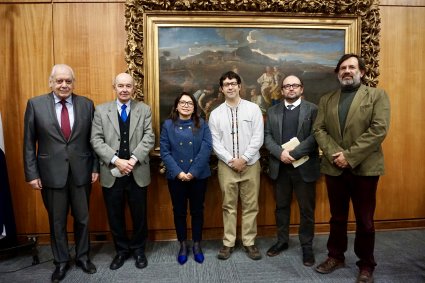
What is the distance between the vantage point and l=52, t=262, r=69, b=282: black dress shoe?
2.77 m

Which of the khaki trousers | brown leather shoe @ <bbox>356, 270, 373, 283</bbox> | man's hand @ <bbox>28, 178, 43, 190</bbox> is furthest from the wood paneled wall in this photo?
brown leather shoe @ <bbox>356, 270, 373, 283</bbox>

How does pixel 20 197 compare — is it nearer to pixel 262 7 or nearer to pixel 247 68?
pixel 247 68

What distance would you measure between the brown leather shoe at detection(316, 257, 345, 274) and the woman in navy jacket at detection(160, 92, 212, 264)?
111 cm

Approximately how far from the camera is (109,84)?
11.7 ft

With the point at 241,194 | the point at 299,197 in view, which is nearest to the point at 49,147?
the point at 241,194

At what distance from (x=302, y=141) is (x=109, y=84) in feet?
7.21

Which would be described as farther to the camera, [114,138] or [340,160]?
[114,138]

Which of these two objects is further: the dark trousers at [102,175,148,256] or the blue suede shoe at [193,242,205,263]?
the blue suede shoe at [193,242,205,263]

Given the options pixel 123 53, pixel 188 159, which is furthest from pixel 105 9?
pixel 188 159

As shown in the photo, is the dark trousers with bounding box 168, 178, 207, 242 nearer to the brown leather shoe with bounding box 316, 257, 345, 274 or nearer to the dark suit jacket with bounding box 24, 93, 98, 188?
the dark suit jacket with bounding box 24, 93, 98, 188

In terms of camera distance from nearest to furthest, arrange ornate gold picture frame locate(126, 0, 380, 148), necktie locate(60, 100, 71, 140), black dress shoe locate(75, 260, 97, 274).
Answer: necktie locate(60, 100, 71, 140)
black dress shoe locate(75, 260, 97, 274)
ornate gold picture frame locate(126, 0, 380, 148)

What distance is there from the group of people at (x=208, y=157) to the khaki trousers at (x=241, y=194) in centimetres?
1

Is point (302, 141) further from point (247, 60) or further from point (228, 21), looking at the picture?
point (228, 21)

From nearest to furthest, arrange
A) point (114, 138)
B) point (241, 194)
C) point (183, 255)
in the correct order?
1. point (114, 138)
2. point (183, 255)
3. point (241, 194)
